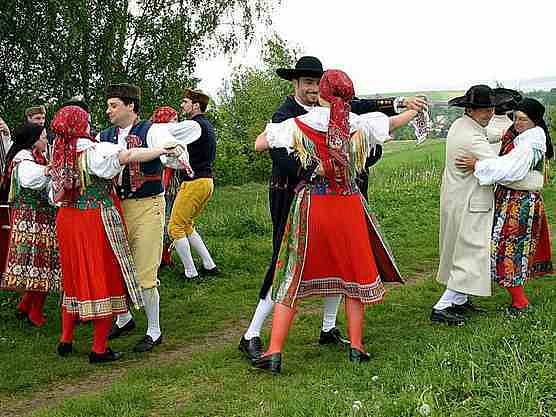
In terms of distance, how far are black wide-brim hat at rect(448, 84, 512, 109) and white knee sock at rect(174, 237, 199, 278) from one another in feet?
10.5

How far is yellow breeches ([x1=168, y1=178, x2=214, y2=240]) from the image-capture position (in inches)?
309

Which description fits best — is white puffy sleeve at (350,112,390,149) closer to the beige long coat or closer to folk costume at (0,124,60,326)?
the beige long coat

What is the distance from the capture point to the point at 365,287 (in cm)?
488

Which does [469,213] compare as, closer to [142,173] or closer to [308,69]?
[308,69]

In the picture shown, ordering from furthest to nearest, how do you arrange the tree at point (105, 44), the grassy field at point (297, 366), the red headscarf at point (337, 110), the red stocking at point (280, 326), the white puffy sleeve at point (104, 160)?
the tree at point (105, 44)
the white puffy sleeve at point (104, 160)
the red stocking at point (280, 326)
the red headscarf at point (337, 110)
the grassy field at point (297, 366)

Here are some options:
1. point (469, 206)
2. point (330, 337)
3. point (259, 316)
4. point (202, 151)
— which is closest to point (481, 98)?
point (469, 206)

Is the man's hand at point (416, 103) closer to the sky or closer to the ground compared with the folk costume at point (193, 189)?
closer to the sky

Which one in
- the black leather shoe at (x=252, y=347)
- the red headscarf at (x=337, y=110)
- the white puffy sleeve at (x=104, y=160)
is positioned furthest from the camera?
the black leather shoe at (x=252, y=347)

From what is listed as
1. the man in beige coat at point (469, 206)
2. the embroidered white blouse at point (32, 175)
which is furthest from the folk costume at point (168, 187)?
the man in beige coat at point (469, 206)

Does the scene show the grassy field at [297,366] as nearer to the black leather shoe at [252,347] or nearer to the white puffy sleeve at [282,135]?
the black leather shoe at [252,347]

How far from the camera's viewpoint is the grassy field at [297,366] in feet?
12.6

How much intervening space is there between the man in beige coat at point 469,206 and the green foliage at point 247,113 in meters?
15.5

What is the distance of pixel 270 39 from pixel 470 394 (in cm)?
1295

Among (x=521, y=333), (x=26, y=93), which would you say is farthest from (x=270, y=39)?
(x=521, y=333)
